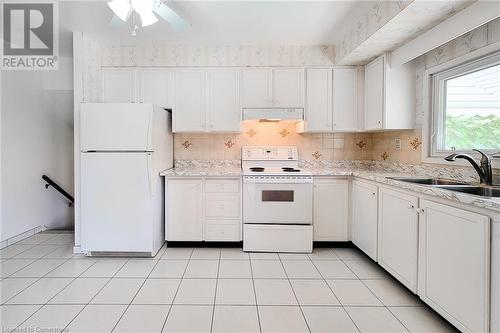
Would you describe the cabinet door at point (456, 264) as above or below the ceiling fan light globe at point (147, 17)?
below

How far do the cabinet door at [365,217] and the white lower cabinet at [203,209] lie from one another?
132cm

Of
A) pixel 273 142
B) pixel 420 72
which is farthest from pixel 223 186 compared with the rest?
pixel 420 72

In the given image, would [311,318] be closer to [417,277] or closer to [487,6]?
[417,277]

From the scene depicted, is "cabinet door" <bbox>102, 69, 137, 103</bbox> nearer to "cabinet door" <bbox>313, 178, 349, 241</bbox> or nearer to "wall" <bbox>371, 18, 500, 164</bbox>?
"cabinet door" <bbox>313, 178, 349, 241</bbox>

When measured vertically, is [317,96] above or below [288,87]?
below

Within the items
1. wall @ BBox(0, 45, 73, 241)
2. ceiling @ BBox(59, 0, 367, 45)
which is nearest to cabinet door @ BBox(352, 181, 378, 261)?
ceiling @ BBox(59, 0, 367, 45)

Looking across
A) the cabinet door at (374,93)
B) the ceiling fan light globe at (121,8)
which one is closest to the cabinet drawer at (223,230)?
the cabinet door at (374,93)

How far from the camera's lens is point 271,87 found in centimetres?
331

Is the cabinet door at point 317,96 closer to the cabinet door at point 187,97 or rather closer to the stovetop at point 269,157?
the stovetop at point 269,157

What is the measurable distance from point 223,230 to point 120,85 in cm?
220

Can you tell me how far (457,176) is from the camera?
7.35 ft

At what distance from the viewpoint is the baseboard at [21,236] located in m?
3.12

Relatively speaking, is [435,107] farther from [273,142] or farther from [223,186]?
[223,186]

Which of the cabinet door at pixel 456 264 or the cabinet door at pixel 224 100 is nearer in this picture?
the cabinet door at pixel 456 264
